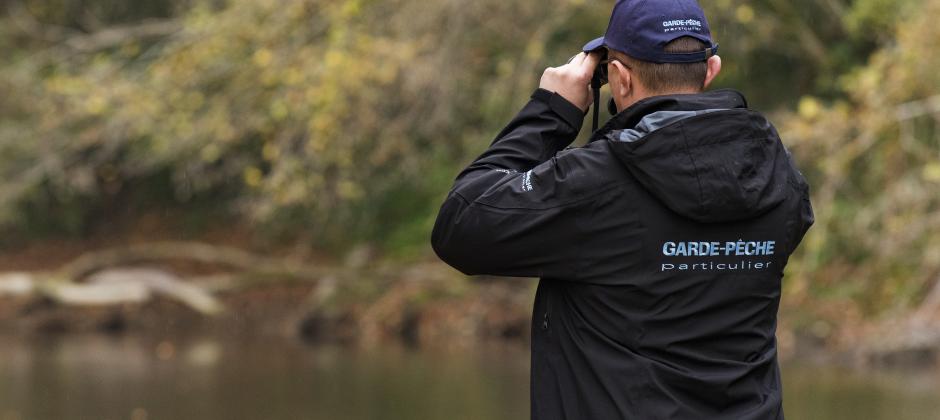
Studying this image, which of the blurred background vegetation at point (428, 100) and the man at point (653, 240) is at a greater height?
the blurred background vegetation at point (428, 100)

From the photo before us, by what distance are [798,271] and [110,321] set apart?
24.3ft

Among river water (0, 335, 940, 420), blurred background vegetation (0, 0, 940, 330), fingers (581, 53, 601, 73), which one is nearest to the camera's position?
fingers (581, 53, 601, 73)

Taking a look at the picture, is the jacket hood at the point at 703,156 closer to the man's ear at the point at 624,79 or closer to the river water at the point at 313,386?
the man's ear at the point at 624,79

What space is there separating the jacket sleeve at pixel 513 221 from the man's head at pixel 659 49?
8.5 inches

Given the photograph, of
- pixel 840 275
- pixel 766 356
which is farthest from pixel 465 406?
pixel 766 356

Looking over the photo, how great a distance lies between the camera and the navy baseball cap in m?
2.19

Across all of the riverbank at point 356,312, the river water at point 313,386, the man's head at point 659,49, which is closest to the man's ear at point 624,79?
the man's head at point 659,49

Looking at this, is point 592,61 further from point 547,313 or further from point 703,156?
point 547,313

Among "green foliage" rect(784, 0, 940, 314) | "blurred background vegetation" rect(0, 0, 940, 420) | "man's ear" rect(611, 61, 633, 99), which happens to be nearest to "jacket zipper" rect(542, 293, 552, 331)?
"man's ear" rect(611, 61, 633, 99)

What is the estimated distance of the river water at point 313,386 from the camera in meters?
7.98

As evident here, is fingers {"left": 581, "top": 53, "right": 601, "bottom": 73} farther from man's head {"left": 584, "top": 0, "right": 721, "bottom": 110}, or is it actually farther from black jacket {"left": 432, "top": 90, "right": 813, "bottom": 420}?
black jacket {"left": 432, "top": 90, "right": 813, "bottom": 420}

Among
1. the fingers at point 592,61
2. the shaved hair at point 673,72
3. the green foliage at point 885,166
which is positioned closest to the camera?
the shaved hair at point 673,72

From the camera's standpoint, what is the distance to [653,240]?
2.12m

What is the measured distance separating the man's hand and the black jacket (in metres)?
0.13
